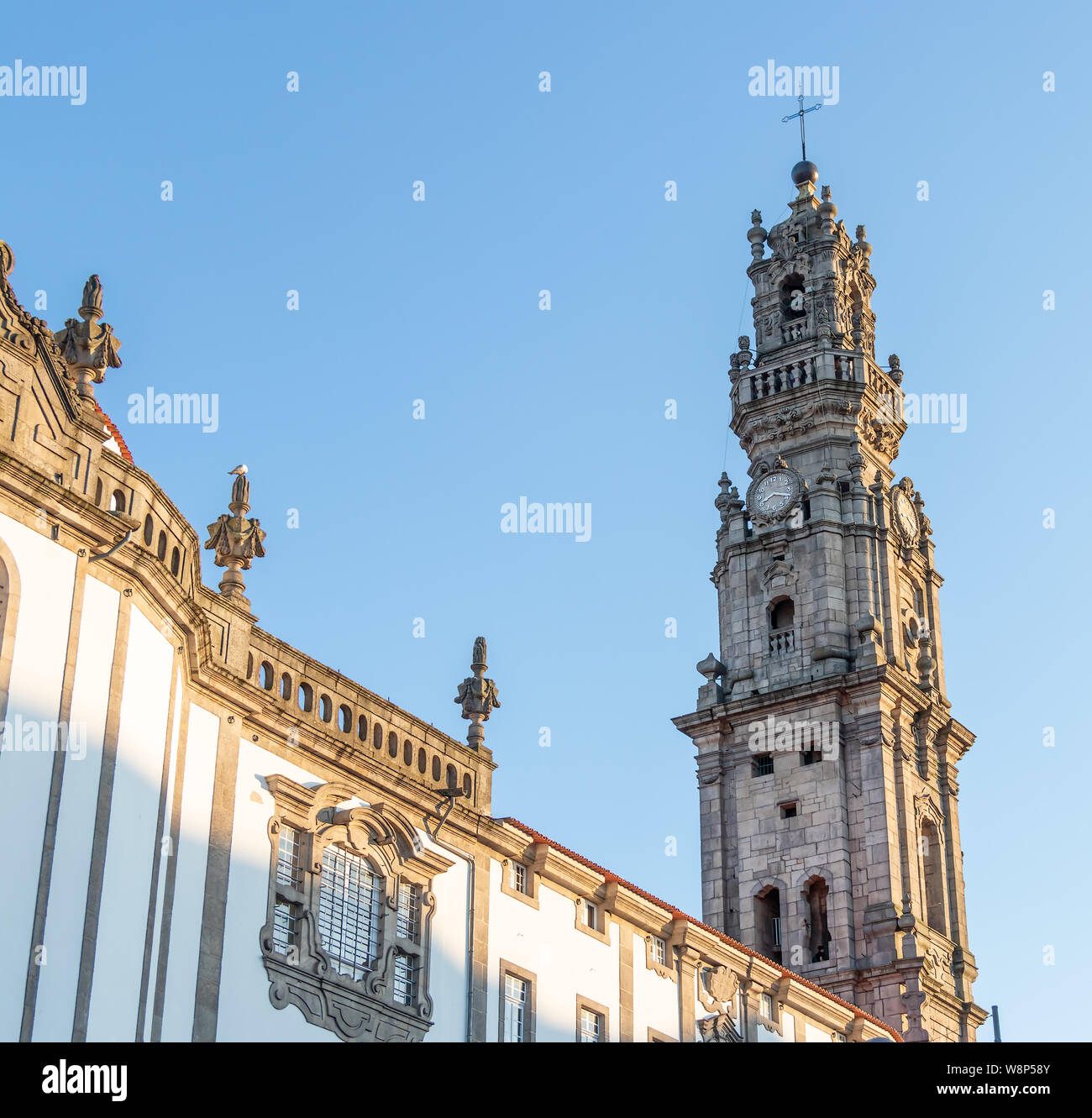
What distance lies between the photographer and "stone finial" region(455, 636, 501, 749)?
34031mm

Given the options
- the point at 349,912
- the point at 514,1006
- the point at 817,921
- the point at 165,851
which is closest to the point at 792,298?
the point at 817,921

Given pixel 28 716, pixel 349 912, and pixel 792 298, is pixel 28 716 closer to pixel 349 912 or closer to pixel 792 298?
pixel 349 912

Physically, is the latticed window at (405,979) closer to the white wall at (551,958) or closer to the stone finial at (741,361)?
the white wall at (551,958)

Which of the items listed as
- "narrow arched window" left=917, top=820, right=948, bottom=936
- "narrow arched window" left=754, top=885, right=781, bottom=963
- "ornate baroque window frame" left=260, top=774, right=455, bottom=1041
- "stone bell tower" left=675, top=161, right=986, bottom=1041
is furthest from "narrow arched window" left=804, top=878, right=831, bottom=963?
"ornate baroque window frame" left=260, top=774, right=455, bottom=1041

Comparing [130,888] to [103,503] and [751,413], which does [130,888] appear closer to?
[103,503]

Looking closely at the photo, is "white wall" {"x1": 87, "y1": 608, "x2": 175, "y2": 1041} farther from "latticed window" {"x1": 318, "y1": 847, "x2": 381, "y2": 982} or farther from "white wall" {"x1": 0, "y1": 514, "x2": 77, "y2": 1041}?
"latticed window" {"x1": 318, "y1": 847, "x2": 381, "y2": 982}

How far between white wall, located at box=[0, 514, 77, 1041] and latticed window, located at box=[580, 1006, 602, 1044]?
1339cm

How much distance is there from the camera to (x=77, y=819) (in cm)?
2411

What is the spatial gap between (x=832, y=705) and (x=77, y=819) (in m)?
36.4

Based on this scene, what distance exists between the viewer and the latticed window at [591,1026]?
112 ft

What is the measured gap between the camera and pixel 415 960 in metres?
30.3

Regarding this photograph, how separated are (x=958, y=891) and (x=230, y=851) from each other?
116ft

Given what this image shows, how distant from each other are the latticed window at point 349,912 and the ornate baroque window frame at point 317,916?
0.43ft
